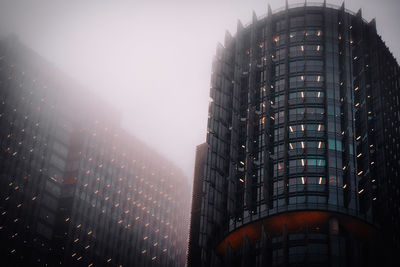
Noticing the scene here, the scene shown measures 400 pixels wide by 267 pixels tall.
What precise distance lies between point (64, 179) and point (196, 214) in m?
47.0

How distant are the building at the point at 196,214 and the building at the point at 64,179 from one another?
3362 centimetres

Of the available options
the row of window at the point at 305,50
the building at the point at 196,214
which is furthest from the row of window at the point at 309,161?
the row of window at the point at 305,50

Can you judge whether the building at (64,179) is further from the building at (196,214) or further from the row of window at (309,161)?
the row of window at (309,161)

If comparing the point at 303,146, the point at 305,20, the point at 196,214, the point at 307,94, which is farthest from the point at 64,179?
the point at 303,146

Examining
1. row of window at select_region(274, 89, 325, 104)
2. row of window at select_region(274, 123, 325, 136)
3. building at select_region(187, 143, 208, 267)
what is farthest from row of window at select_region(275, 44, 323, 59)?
building at select_region(187, 143, 208, 267)

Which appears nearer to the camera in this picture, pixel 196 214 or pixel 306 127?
pixel 306 127

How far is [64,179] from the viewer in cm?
17638

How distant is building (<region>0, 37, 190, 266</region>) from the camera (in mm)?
160250

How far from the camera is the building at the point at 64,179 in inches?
6309

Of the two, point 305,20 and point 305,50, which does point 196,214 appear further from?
point 305,20

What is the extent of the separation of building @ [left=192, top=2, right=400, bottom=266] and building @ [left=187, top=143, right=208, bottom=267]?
10.9 m

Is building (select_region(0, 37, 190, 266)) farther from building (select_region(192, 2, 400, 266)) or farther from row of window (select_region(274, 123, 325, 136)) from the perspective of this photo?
row of window (select_region(274, 123, 325, 136))

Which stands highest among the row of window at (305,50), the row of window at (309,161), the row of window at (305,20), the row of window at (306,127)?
the row of window at (305,20)

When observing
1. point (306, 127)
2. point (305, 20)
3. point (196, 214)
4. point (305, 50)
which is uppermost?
point (305, 20)
